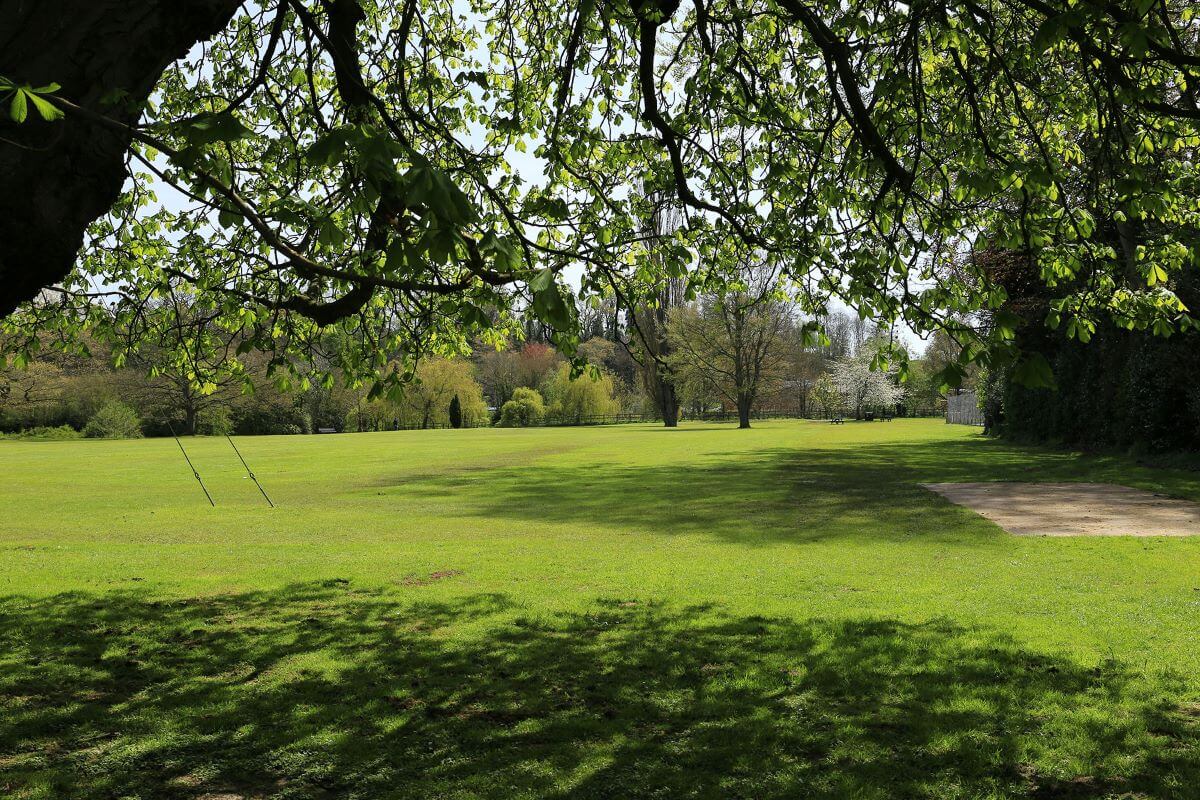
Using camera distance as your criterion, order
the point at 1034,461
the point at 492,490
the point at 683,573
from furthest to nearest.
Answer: the point at 1034,461 < the point at 492,490 < the point at 683,573

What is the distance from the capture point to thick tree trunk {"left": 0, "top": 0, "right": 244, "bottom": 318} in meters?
3.84

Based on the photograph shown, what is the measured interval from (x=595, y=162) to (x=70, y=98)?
21.3ft

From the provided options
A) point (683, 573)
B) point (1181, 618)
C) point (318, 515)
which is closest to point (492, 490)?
point (318, 515)

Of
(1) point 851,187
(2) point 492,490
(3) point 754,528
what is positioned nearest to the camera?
(1) point 851,187

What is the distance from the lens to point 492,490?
68.0ft

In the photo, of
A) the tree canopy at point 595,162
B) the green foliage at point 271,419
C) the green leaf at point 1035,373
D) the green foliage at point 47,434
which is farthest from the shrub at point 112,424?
the green leaf at point 1035,373

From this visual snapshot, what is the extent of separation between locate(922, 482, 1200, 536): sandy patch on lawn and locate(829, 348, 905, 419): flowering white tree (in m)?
63.1

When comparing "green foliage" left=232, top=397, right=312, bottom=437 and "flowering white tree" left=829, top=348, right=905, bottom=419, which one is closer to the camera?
"green foliage" left=232, top=397, right=312, bottom=437

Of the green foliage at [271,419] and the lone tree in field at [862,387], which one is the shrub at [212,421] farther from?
the lone tree in field at [862,387]

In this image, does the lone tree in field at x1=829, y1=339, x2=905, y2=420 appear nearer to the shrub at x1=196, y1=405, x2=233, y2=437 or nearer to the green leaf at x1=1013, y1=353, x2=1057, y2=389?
the shrub at x1=196, y1=405, x2=233, y2=437

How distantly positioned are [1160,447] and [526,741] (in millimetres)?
23107

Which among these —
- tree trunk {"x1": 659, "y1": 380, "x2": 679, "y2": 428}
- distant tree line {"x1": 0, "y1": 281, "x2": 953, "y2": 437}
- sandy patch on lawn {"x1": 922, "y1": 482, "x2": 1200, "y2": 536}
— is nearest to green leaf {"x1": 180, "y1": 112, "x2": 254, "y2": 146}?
sandy patch on lawn {"x1": 922, "y1": 482, "x2": 1200, "y2": 536}

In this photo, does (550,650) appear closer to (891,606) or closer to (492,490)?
(891,606)

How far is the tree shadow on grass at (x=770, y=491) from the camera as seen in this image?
45.3 feet
